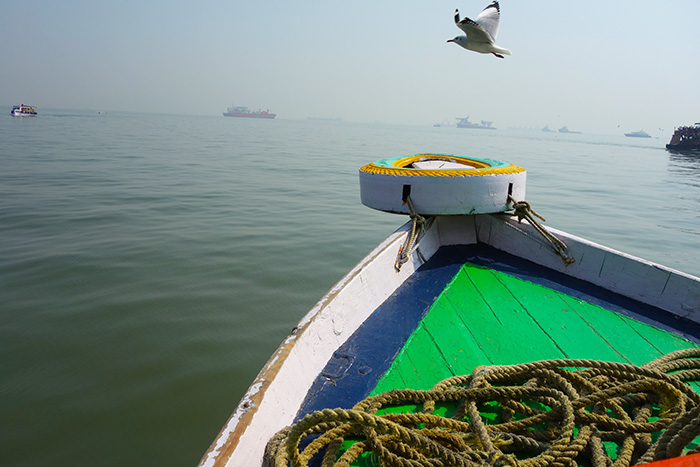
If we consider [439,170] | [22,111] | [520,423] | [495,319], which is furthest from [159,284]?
[22,111]

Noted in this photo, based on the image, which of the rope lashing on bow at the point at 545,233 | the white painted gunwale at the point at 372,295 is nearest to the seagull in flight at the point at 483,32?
the rope lashing on bow at the point at 545,233

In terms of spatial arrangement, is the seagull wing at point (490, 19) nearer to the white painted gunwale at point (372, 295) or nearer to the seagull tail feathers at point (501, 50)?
the seagull tail feathers at point (501, 50)

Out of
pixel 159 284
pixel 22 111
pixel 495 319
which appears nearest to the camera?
pixel 495 319

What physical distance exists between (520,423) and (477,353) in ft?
1.69

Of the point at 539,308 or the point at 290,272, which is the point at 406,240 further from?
the point at 290,272

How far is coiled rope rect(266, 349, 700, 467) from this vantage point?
1.05 metres

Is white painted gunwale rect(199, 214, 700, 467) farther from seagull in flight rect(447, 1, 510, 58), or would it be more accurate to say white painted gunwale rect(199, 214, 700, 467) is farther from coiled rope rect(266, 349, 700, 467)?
seagull in flight rect(447, 1, 510, 58)

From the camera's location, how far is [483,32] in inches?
108

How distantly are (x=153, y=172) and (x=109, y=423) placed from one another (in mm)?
10073

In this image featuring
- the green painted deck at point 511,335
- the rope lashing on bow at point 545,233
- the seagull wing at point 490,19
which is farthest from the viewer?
the seagull wing at point 490,19

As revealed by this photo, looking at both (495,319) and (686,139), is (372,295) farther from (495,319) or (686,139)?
(686,139)

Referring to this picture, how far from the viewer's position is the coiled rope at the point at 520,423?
41.5 inches

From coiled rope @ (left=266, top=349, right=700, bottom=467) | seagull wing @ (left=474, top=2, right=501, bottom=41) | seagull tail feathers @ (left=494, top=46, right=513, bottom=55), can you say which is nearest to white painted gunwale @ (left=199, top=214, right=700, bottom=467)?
coiled rope @ (left=266, top=349, right=700, bottom=467)

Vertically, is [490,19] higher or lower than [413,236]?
higher
